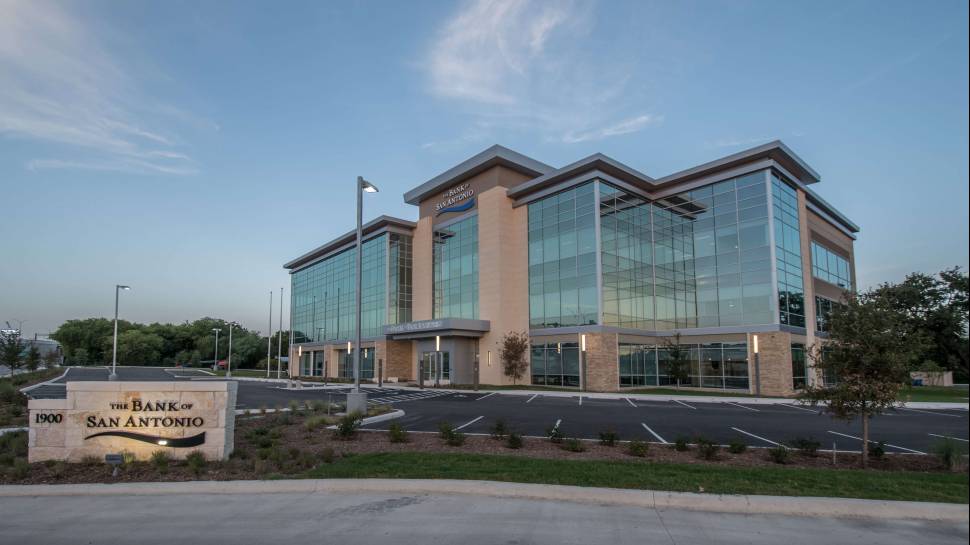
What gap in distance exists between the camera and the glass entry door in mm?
44125

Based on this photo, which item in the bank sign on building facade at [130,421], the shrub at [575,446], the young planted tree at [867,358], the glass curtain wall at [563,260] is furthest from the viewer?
the glass curtain wall at [563,260]

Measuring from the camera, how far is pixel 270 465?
1020 cm

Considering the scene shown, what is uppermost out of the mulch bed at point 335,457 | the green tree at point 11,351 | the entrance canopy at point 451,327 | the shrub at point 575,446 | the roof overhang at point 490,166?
the roof overhang at point 490,166

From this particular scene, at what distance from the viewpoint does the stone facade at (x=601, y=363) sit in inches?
1405

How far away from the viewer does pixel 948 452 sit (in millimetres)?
9695

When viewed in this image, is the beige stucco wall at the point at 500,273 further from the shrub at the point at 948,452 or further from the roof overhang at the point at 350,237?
the shrub at the point at 948,452

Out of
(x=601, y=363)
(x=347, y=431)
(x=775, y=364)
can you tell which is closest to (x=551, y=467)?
(x=347, y=431)

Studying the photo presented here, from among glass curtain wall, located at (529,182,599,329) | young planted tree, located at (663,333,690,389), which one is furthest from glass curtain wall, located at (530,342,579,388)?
young planted tree, located at (663,333,690,389)

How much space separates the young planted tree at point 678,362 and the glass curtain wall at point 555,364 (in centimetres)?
624

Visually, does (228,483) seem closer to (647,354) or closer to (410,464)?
(410,464)

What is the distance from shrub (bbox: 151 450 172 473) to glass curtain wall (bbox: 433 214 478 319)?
3422 centimetres

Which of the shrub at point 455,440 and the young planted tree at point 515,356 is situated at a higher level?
the young planted tree at point 515,356

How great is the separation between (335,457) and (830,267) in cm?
4451

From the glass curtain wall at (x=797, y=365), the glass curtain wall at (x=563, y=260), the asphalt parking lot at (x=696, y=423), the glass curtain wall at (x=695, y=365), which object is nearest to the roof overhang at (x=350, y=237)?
the glass curtain wall at (x=563, y=260)
